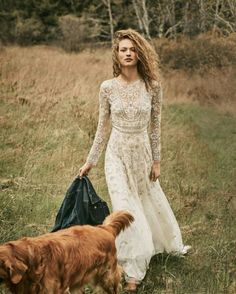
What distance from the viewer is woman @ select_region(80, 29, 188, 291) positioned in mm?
5023

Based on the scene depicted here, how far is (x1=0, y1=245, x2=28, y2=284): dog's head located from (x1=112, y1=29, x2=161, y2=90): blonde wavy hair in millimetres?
2362

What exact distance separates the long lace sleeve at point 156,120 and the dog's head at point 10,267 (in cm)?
235

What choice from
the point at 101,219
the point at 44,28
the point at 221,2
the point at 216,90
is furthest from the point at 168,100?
the point at 44,28

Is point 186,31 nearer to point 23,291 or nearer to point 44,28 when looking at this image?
point 44,28

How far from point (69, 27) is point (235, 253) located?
63.4ft

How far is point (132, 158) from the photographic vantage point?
524 centimetres

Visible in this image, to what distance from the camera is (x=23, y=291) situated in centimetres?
346

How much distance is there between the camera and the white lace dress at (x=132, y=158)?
5.02 meters

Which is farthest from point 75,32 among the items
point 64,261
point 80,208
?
point 64,261

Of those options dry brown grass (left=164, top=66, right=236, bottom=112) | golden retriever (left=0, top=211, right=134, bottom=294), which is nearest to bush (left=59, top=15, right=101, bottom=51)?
dry brown grass (left=164, top=66, right=236, bottom=112)

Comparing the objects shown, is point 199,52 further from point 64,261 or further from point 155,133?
point 64,261

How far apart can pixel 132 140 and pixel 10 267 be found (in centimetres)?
219

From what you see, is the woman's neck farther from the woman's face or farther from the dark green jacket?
the dark green jacket

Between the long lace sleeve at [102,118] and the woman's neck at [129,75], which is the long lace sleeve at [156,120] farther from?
the long lace sleeve at [102,118]
